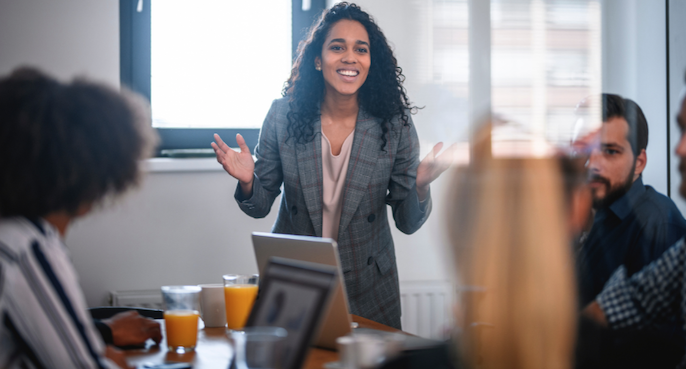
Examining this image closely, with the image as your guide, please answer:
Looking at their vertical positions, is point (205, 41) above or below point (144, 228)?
above

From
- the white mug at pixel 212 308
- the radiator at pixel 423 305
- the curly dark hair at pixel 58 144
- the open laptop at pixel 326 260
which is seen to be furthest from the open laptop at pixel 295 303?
the radiator at pixel 423 305

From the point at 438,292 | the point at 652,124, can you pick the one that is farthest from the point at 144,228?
the point at 652,124

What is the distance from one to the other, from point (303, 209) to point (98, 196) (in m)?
1.03

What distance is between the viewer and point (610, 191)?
1.55 metres

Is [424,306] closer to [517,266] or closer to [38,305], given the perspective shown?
[517,266]

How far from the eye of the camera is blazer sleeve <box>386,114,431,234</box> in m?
1.79

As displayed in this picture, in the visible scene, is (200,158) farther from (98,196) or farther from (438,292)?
(98,196)

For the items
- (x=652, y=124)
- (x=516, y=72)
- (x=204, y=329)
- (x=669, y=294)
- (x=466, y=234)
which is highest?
(x=516, y=72)

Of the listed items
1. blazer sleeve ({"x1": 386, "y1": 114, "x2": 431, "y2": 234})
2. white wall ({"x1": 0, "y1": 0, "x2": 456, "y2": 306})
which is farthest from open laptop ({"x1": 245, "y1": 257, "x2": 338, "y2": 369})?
white wall ({"x1": 0, "y1": 0, "x2": 456, "y2": 306})

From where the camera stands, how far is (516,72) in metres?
2.67

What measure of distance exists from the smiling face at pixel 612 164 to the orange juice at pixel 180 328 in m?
1.14

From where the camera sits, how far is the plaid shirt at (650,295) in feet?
3.40

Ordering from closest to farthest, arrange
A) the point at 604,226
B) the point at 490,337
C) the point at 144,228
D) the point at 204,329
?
the point at 490,337
the point at 204,329
the point at 604,226
the point at 144,228

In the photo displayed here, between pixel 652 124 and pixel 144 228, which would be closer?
pixel 652 124
